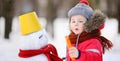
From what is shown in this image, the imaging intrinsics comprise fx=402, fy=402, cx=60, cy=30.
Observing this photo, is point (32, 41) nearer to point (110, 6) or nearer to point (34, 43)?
point (34, 43)

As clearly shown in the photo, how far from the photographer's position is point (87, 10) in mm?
2512

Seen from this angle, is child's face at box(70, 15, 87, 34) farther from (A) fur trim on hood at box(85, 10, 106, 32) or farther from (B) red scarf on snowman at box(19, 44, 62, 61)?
(B) red scarf on snowman at box(19, 44, 62, 61)

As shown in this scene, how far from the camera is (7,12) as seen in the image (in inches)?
284

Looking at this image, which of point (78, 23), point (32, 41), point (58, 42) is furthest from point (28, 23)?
point (58, 42)

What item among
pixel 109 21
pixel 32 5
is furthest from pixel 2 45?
pixel 109 21

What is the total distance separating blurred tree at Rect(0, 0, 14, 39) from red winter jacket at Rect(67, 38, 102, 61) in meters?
4.55

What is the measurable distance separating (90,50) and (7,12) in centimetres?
498

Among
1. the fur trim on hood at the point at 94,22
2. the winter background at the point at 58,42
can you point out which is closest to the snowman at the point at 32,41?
the fur trim on hood at the point at 94,22

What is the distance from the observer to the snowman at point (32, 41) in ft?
8.11

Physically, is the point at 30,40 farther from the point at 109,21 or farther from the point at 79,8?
the point at 109,21

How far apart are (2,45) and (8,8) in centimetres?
107

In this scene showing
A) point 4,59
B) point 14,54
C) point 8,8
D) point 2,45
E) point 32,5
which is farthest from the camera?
point 32,5

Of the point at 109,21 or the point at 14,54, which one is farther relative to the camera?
the point at 109,21

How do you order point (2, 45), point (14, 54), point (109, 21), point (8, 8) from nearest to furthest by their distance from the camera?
point (14, 54) → point (2, 45) → point (8, 8) → point (109, 21)
